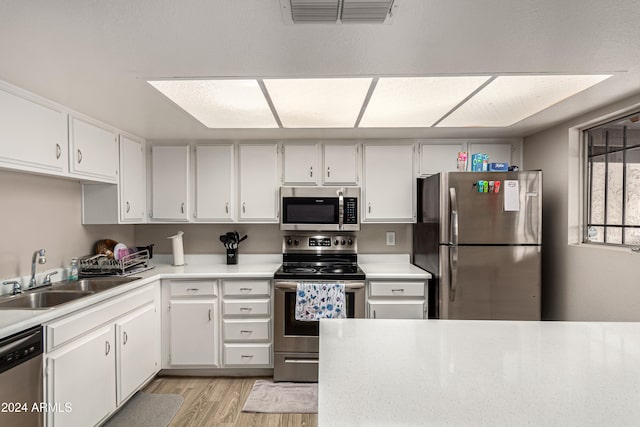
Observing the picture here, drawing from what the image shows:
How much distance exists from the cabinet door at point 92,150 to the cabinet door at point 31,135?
3.0 inches

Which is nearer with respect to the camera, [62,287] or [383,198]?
[62,287]

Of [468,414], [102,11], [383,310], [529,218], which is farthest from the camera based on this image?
[383,310]

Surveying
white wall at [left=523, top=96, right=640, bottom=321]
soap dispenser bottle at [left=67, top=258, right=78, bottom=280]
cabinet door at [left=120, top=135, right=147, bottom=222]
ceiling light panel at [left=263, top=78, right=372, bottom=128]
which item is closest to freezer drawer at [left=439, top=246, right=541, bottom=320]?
white wall at [left=523, top=96, right=640, bottom=321]

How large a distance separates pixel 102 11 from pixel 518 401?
69.3 inches

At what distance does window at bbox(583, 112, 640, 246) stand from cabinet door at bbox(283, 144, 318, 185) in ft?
7.24

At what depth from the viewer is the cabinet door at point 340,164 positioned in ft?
10.3

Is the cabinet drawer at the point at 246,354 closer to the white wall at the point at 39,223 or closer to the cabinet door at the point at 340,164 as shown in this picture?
the white wall at the point at 39,223

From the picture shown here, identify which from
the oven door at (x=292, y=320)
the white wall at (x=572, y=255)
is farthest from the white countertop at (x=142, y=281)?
the white wall at (x=572, y=255)

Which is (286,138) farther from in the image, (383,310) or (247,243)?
(383,310)

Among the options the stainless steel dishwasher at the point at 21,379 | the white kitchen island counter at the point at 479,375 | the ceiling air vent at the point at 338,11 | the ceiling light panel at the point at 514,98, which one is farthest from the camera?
the ceiling light panel at the point at 514,98

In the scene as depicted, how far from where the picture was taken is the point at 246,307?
275 centimetres

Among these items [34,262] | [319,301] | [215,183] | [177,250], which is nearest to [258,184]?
[215,183]

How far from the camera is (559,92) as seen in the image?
197cm

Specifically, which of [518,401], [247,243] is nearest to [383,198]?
[247,243]
